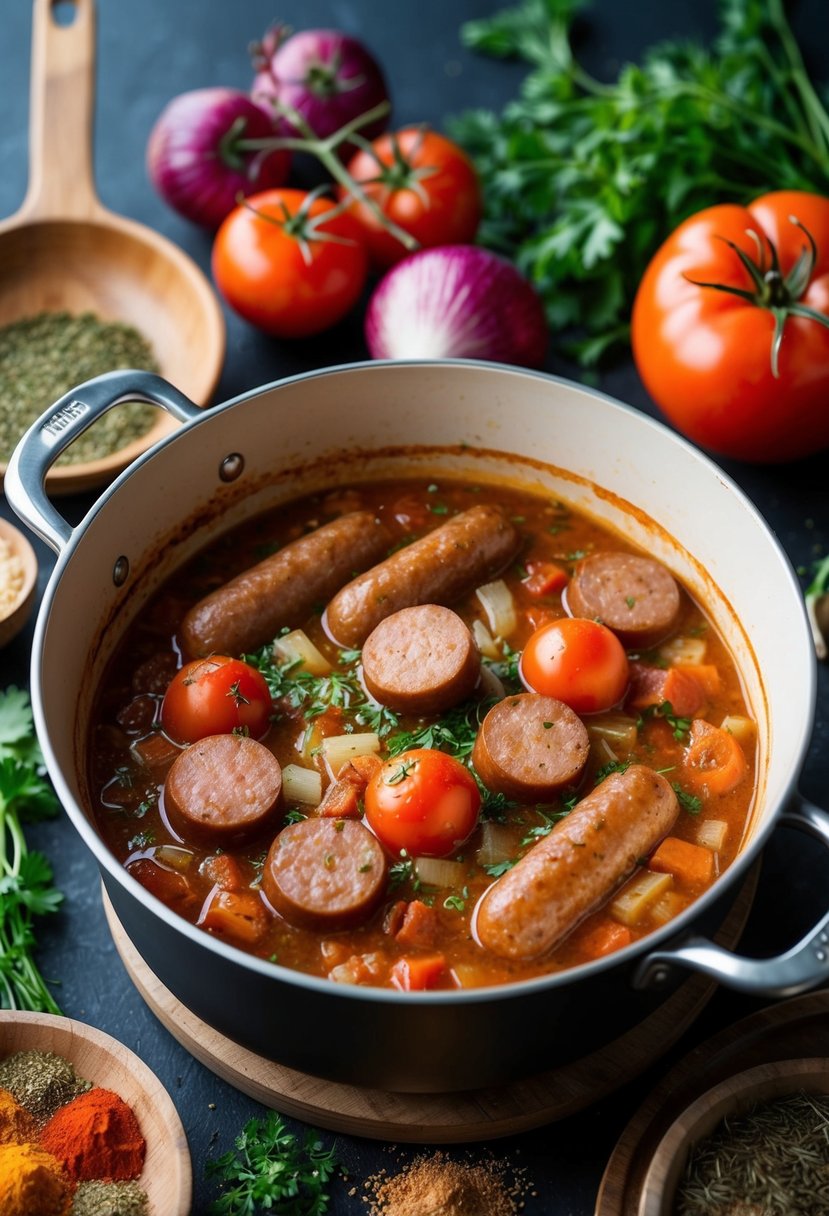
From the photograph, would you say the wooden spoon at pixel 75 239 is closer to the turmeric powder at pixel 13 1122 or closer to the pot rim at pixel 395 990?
the pot rim at pixel 395 990

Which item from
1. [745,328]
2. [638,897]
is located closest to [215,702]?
[638,897]

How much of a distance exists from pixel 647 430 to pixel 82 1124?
2.40 metres

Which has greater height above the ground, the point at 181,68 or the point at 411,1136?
the point at 181,68

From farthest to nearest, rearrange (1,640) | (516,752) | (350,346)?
(350,346) < (1,640) < (516,752)

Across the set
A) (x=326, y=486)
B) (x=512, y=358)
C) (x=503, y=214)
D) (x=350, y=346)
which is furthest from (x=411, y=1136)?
(x=503, y=214)

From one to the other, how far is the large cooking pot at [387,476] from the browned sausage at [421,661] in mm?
727

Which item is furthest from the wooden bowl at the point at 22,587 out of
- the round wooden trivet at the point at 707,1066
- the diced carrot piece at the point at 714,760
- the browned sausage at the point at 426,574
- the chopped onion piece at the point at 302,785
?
the round wooden trivet at the point at 707,1066

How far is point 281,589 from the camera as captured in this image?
3727mm

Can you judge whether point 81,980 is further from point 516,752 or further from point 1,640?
point 516,752

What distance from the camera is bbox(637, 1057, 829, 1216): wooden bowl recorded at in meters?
2.97

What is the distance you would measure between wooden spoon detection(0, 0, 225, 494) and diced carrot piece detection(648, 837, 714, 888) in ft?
8.74

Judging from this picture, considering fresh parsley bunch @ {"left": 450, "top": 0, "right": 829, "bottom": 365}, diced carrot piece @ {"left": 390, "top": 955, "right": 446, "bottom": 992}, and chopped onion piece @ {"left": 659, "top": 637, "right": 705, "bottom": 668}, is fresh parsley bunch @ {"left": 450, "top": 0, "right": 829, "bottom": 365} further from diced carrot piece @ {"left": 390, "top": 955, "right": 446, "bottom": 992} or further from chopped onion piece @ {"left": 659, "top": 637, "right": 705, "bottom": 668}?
diced carrot piece @ {"left": 390, "top": 955, "right": 446, "bottom": 992}

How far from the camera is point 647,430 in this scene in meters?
3.74

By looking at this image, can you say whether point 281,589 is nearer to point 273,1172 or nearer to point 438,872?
A: point 438,872
